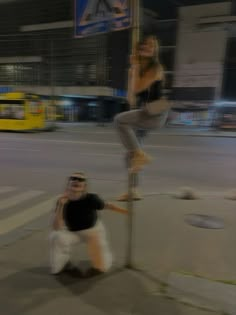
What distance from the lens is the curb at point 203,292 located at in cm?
294

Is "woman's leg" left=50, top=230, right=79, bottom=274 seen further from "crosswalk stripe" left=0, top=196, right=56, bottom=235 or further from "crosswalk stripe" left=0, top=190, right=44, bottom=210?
"crosswalk stripe" left=0, top=190, right=44, bottom=210

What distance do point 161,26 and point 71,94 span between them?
44.9ft

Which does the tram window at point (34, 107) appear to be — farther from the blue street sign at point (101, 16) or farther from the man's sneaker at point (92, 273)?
the man's sneaker at point (92, 273)

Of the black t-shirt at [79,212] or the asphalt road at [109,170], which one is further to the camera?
the asphalt road at [109,170]

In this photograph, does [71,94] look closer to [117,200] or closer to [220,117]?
[220,117]

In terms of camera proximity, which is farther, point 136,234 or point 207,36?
point 207,36

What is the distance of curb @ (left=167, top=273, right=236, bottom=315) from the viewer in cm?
294

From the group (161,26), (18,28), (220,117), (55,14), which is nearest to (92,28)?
(220,117)

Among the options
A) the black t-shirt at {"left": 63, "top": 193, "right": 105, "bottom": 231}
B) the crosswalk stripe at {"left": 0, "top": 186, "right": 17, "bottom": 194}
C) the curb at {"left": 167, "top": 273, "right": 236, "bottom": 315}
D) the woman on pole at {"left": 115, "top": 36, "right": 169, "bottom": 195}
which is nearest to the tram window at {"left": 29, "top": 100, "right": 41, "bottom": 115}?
the crosswalk stripe at {"left": 0, "top": 186, "right": 17, "bottom": 194}

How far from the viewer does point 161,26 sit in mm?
39406

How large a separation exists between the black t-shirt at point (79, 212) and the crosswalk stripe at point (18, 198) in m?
3.00

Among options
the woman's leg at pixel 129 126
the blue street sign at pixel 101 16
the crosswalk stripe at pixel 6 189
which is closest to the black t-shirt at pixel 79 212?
the woman's leg at pixel 129 126

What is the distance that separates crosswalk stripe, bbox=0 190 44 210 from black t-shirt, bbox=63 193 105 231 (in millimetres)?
3002

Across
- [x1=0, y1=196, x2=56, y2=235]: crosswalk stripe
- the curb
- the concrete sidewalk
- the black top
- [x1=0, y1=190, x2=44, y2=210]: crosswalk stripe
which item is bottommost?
[x1=0, y1=190, x2=44, y2=210]: crosswalk stripe
